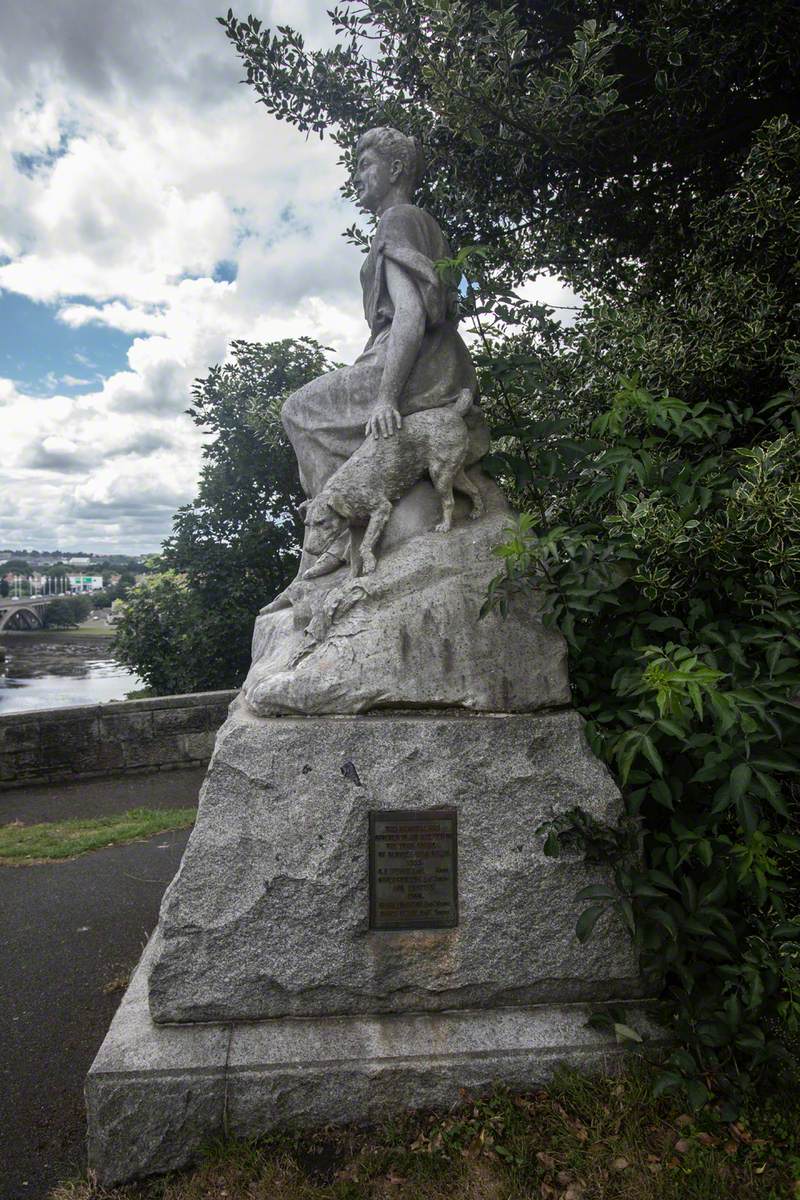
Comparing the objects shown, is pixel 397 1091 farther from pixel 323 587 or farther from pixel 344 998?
pixel 323 587

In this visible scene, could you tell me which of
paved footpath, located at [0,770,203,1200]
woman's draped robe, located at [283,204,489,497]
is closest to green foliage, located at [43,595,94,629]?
paved footpath, located at [0,770,203,1200]

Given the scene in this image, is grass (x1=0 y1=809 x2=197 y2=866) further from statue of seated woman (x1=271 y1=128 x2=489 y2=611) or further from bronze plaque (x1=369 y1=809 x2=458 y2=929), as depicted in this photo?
bronze plaque (x1=369 y1=809 x2=458 y2=929)

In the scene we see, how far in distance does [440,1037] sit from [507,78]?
4.15 m

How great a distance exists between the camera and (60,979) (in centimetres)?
323

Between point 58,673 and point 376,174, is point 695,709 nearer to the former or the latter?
point 376,174

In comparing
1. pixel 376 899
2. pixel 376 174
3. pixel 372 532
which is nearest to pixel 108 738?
pixel 372 532

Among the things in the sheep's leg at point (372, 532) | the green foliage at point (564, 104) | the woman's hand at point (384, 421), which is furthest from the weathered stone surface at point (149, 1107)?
the green foliage at point (564, 104)

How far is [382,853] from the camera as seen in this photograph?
7.71ft

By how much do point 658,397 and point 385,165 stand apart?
161 cm

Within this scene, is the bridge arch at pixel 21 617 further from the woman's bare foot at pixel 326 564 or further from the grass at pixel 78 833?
the woman's bare foot at pixel 326 564

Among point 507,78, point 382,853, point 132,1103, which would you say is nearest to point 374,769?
point 382,853

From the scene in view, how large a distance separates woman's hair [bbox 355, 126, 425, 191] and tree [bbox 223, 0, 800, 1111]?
62cm

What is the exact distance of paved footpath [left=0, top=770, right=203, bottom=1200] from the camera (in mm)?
2281

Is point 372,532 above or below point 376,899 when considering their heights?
above
